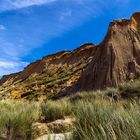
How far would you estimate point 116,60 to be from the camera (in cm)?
3027

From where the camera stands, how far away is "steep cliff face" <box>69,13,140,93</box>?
28.6 m

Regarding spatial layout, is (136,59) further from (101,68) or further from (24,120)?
(24,120)

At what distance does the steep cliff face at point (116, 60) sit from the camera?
28609 mm

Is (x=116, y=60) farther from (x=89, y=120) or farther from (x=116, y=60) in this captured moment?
(x=89, y=120)

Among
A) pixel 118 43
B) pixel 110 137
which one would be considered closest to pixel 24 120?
pixel 110 137

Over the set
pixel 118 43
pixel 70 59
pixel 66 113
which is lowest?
pixel 66 113

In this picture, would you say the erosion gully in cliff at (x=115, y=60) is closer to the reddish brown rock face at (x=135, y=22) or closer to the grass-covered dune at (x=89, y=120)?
the reddish brown rock face at (x=135, y=22)

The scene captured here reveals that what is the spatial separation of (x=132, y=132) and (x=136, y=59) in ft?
85.0

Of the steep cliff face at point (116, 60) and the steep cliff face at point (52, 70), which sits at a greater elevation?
the steep cliff face at point (52, 70)

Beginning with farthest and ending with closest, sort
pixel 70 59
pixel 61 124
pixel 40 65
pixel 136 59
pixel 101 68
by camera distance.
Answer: pixel 40 65
pixel 70 59
pixel 101 68
pixel 136 59
pixel 61 124

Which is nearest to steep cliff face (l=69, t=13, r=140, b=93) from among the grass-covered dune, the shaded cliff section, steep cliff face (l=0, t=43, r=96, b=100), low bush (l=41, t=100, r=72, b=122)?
the shaded cliff section

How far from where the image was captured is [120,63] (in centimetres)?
2997

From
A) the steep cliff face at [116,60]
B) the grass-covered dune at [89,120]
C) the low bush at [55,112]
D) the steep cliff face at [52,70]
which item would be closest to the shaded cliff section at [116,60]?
the steep cliff face at [116,60]

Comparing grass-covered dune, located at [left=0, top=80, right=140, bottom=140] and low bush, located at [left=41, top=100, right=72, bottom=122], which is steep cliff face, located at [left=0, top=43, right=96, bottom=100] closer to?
low bush, located at [left=41, top=100, right=72, bottom=122]
